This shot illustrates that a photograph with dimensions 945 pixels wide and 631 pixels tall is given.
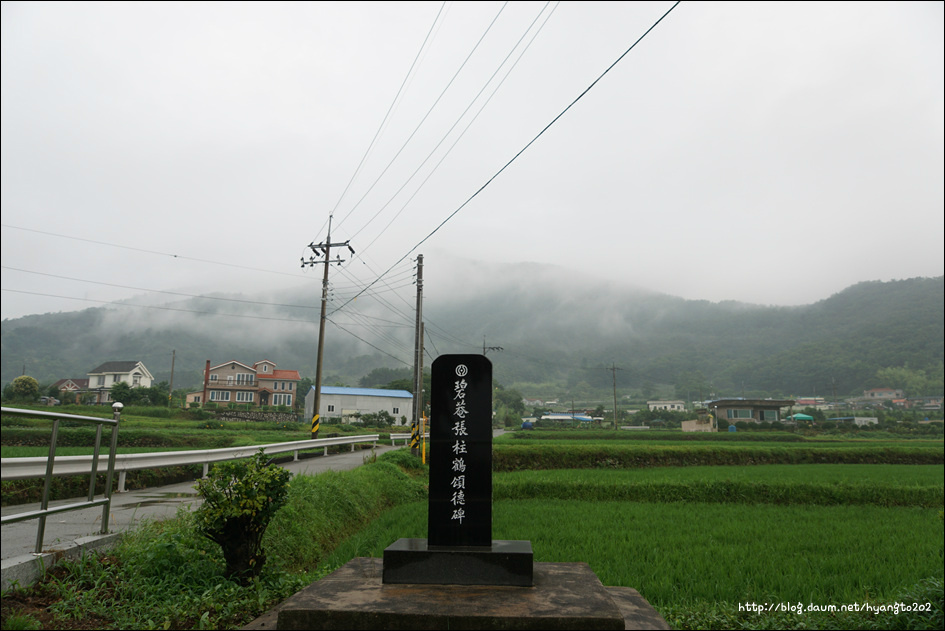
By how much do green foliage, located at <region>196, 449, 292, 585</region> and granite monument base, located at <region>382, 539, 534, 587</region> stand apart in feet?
3.96

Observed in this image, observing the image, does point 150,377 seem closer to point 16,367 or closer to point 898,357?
point 16,367

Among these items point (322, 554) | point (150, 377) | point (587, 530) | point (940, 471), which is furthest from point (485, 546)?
point (150, 377)

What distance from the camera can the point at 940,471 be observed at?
22.1 m

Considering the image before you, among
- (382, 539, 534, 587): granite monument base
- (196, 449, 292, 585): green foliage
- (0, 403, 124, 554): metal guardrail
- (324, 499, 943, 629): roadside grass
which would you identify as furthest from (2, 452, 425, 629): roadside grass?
(324, 499, 943, 629): roadside grass

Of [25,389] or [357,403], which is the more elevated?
[25,389]

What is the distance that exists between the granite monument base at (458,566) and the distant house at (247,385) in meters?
45.3

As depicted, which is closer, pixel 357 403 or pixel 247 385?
pixel 247 385

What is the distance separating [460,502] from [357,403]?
53.0 metres

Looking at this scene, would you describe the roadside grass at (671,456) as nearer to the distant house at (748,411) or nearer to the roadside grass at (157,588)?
the roadside grass at (157,588)

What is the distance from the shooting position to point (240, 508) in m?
4.51

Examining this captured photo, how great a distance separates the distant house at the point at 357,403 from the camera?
54.9 meters

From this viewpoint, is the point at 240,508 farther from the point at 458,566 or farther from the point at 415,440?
the point at 415,440

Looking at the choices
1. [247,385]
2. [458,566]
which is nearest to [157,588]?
[458,566]

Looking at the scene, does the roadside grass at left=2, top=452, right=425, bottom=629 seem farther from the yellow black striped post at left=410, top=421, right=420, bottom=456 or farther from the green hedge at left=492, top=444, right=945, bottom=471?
the green hedge at left=492, top=444, right=945, bottom=471
